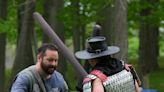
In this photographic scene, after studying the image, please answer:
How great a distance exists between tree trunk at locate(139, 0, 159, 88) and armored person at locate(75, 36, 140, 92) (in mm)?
14751

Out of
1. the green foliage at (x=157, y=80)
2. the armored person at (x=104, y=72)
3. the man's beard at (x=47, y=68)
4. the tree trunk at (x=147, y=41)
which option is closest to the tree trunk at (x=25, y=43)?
the tree trunk at (x=147, y=41)

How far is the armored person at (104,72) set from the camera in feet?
15.6

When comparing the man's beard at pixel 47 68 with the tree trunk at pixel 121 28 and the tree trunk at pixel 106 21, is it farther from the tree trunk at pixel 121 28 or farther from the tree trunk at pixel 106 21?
the tree trunk at pixel 106 21

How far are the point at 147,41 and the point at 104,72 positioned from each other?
19115 millimetres

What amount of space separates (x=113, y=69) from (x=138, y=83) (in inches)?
23.4

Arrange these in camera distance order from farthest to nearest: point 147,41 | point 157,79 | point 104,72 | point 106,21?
point 147,41 → point 157,79 → point 106,21 → point 104,72

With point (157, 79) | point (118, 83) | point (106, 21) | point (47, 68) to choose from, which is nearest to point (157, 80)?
point (157, 79)

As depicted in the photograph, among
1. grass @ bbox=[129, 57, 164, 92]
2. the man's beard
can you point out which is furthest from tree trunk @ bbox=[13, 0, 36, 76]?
the man's beard

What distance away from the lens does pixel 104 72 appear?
4840 mm

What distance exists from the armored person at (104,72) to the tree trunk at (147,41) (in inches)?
581

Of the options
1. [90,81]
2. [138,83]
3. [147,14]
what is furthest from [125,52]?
[147,14]

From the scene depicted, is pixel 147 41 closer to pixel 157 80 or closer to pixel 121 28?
pixel 157 80

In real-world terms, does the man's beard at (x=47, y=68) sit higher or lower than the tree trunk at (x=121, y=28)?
higher

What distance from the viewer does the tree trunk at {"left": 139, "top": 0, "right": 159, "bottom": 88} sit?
799 inches
